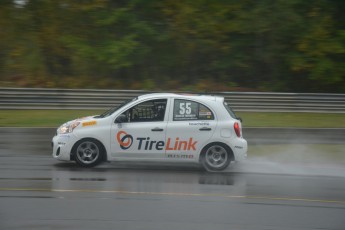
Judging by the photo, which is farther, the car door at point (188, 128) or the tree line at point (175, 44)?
the tree line at point (175, 44)

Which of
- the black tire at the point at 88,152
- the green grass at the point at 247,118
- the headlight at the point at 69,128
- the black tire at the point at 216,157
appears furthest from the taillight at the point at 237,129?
the green grass at the point at 247,118

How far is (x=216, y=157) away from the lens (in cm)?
1236

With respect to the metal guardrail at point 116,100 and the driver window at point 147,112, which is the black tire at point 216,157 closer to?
the driver window at point 147,112

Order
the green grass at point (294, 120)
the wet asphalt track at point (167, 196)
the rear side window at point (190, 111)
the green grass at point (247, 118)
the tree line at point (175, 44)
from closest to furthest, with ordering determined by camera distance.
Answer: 1. the wet asphalt track at point (167, 196)
2. the rear side window at point (190, 111)
3. the green grass at point (247, 118)
4. the green grass at point (294, 120)
5. the tree line at point (175, 44)

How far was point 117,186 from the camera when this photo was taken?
34.2 feet

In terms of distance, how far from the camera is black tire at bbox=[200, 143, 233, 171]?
1228 cm

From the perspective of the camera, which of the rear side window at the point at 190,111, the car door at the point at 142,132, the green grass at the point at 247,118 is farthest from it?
the green grass at the point at 247,118

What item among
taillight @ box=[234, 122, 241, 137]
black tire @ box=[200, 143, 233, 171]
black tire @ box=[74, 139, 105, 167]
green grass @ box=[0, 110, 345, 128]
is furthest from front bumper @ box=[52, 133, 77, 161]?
green grass @ box=[0, 110, 345, 128]

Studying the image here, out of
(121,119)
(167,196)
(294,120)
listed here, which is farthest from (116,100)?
(167,196)

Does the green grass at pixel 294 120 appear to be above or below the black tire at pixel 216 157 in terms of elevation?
above

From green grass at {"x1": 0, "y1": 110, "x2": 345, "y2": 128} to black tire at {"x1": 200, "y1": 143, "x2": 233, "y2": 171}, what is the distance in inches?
335

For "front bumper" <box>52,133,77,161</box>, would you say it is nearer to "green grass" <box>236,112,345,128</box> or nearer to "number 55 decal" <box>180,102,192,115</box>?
"number 55 decal" <box>180,102,192,115</box>

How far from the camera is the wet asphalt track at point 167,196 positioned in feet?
26.4

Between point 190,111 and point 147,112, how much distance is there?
90 cm
